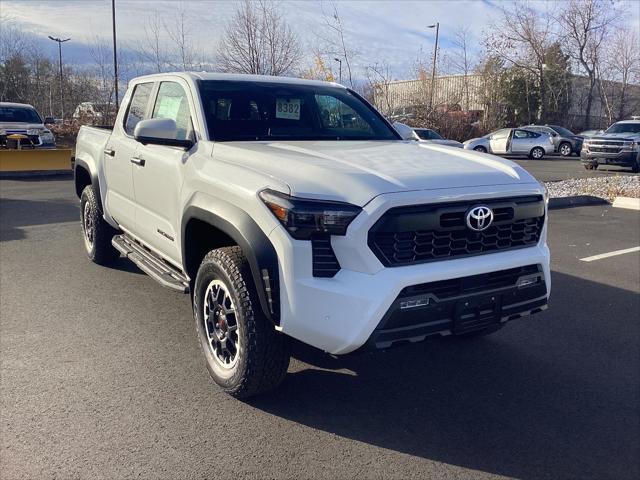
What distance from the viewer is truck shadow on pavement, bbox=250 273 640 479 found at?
3119 mm

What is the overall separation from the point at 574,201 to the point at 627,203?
38.1 inches

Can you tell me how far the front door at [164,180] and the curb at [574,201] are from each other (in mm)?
8812

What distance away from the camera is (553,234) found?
29.0 feet

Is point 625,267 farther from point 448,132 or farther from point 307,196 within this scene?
point 448,132

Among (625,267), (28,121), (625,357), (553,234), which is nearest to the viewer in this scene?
(625,357)

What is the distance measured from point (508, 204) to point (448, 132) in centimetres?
2687

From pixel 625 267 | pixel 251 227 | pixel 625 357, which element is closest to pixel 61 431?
pixel 251 227

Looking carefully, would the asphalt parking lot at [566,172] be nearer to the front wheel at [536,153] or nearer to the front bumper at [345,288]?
the front wheel at [536,153]

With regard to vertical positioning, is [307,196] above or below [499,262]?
above

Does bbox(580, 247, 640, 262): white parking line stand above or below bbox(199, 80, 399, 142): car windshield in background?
below

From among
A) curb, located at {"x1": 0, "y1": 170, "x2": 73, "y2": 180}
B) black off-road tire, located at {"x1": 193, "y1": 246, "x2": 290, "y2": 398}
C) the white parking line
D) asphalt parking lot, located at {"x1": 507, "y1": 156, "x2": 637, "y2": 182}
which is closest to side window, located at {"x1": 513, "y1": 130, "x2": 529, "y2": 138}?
asphalt parking lot, located at {"x1": 507, "y1": 156, "x2": 637, "y2": 182}

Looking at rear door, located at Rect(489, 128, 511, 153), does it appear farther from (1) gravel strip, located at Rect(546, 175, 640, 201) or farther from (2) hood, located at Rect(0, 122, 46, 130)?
(2) hood, located at Rect(0, 122, 46, 130)

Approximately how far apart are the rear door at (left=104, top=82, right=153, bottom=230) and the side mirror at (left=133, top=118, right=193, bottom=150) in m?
1.05

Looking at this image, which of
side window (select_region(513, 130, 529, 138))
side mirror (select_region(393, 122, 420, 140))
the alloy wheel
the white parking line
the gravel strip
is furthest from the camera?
side window (select_region(513, 130, 529, 138))
